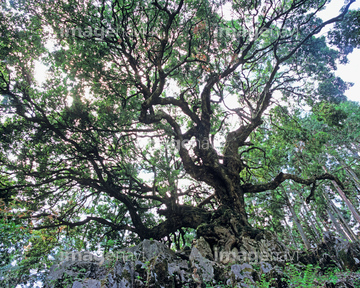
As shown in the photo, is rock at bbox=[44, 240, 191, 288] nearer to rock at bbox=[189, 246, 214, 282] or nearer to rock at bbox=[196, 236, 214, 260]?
rock at bbox=[189, 246, 214, 282]

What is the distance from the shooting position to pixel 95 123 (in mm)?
8227

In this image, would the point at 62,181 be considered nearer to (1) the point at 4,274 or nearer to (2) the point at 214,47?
(1) the point at 4,274

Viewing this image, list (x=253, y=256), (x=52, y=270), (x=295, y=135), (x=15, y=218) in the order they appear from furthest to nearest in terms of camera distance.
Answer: (x=295, y=135), (x=15, y=218), (x=253, y=256), (x=52, y=270)

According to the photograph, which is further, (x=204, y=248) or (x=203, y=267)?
(x=204, y=248)

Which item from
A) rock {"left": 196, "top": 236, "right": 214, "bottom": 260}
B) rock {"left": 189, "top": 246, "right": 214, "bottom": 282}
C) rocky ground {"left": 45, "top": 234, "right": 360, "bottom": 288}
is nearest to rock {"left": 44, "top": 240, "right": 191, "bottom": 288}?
rocky ground {"left": 45, "top": 234, "right": 360, "bottom": 288}

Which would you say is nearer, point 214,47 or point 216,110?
point 214,47

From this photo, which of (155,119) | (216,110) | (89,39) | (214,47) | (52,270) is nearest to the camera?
(52,270)

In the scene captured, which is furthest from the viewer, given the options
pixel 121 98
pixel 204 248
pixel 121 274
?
pixel 121 98

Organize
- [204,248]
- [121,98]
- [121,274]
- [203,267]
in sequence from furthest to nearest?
[121,98]
[204,248]
[203,267]
[121,274]

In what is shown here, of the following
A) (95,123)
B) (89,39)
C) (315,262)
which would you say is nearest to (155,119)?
(95,123)

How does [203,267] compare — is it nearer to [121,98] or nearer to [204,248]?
[204,248]

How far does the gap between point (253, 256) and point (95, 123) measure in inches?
298

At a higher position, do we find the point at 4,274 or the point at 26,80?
the point at 26,80

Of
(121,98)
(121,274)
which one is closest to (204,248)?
(121,274)
